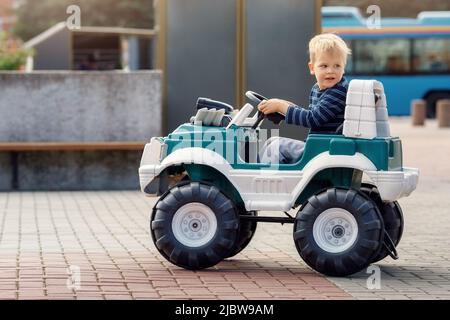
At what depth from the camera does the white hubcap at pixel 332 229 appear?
830cm

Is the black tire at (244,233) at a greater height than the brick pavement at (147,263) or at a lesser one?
greater

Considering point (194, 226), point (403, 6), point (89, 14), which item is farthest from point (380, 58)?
point (194, 226)

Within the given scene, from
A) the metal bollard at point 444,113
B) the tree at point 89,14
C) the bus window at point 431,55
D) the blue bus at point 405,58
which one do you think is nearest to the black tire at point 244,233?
the metal bollard at point 444,113

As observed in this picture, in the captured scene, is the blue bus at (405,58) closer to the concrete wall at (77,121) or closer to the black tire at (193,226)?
the concrete wall at (77,121)

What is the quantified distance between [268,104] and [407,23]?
3373 cm

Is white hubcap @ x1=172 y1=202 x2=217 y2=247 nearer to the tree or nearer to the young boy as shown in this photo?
the young boy

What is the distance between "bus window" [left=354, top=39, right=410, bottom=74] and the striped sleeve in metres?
33.0

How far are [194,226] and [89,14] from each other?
2232 inches

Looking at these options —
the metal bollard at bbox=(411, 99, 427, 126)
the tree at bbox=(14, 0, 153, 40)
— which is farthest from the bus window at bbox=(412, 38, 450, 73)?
the tree at bbox=(14, 0, 153, 40)

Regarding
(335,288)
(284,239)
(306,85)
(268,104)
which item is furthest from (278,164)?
(306,85)

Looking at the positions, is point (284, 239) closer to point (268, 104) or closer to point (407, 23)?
point (268, 104)

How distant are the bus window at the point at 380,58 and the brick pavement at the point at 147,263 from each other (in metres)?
27.9
